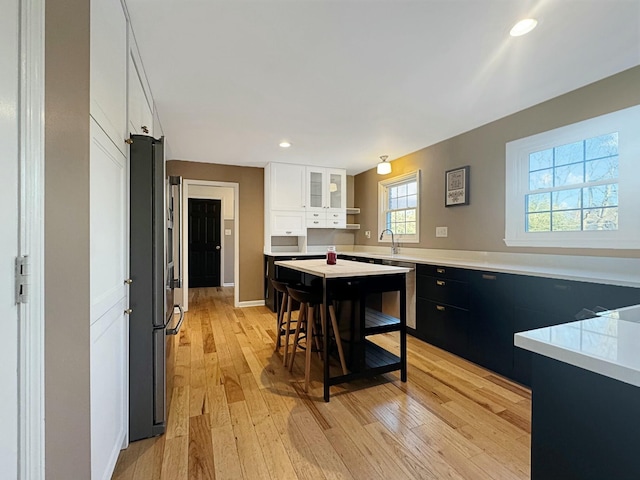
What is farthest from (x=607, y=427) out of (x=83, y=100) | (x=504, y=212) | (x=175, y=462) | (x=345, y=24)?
(x=504, y=212)

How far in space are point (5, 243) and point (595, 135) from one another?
11.0 feet

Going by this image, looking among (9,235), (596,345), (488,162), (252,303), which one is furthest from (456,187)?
(9,235)

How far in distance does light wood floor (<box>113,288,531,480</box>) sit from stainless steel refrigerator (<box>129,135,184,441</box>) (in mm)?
181

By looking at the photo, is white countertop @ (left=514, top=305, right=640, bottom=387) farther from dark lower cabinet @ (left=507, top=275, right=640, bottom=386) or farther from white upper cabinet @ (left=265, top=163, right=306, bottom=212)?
white upper cabinet @ (left=265, top=163, right=306, bottom=212)

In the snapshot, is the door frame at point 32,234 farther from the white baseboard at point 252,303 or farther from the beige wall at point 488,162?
the white baseboard at point 252,303

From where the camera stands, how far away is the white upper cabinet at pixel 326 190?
4848 millimetres

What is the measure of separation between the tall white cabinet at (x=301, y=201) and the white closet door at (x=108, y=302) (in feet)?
10.3

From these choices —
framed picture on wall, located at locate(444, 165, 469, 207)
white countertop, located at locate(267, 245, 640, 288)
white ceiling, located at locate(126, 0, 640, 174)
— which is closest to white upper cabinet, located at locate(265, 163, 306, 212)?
white ceiling, located at locate(126, 0, 640, 174)

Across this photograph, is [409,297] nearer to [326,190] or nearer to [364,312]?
[364,312]

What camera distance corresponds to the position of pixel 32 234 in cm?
68

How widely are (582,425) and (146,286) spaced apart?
1814 mm

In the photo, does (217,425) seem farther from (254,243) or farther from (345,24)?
(254,243)

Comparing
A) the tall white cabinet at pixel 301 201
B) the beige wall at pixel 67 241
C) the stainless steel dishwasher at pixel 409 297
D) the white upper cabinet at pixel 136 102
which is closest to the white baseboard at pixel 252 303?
the tall white cabinet at pixel 301 201

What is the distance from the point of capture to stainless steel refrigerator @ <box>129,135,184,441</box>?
1.58 metres
